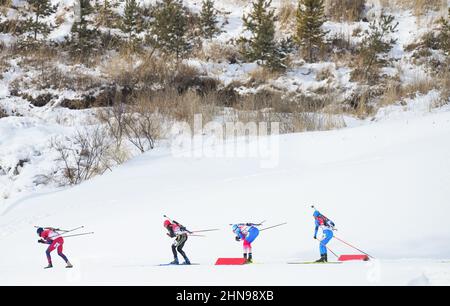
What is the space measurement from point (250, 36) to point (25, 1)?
10544 mm

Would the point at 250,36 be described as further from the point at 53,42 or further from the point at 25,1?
the point at 25,1

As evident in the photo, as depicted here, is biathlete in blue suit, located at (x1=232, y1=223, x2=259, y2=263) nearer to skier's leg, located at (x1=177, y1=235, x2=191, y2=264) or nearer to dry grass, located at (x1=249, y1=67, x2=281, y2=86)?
skier's leg, located at (x1=177, y1=235, x2=191, y2=264)

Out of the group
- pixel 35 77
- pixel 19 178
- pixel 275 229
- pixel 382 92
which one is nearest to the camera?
pixel 275 229

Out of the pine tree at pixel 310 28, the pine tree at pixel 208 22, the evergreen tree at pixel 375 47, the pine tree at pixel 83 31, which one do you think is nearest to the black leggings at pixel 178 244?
the evergreen tree at pixel 375 47

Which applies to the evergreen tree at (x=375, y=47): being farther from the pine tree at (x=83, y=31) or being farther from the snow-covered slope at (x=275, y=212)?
the pine tree at (x=83, y=31)

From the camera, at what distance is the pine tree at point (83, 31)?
19531mm

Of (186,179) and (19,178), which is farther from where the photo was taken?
(19,178)

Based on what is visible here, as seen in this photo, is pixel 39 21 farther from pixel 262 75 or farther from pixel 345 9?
pixel 345 9

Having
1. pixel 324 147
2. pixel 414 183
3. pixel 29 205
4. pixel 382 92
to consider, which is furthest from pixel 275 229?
pixel 382 92

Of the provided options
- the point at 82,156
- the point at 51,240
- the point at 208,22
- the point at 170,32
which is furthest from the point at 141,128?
the point at 208,22

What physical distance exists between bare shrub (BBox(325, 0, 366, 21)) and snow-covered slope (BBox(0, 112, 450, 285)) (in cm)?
1149

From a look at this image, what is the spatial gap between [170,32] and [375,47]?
25.4ft

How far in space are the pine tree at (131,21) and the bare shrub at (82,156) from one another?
812 centimetres
